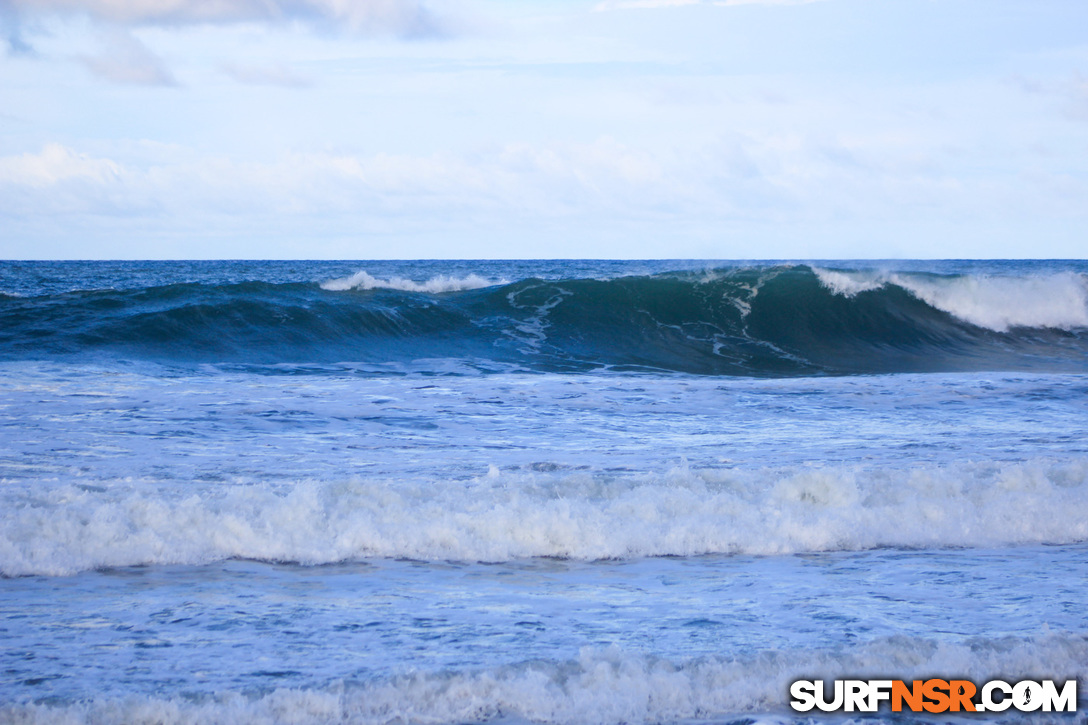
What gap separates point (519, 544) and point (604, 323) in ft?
40.3

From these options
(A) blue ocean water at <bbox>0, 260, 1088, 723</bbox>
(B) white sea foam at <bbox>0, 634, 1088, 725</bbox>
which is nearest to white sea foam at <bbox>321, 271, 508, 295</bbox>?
(A) blue ocean water at <bbox>0, 260, 1088, 723</bbox>

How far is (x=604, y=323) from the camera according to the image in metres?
16.3

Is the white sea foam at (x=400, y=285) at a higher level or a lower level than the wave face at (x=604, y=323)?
higher

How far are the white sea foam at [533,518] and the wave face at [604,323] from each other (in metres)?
7.47

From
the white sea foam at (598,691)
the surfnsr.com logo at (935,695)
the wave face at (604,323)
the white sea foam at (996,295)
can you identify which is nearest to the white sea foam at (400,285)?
the wave face at (604,323)

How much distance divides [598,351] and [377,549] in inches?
419

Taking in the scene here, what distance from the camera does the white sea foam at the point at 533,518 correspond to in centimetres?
400

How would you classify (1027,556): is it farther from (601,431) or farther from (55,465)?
(55,465)

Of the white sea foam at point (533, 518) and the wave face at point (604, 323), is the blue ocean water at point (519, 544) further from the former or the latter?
the wave face at point (604, 323)

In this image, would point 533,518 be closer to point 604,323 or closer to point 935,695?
point 935,695

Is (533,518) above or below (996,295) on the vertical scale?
below

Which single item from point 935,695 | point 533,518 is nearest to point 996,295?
point 533,518

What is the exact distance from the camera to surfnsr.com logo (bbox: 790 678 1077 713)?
2.54 metres

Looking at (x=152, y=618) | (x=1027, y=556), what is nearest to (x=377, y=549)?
(x=152, y=618)
